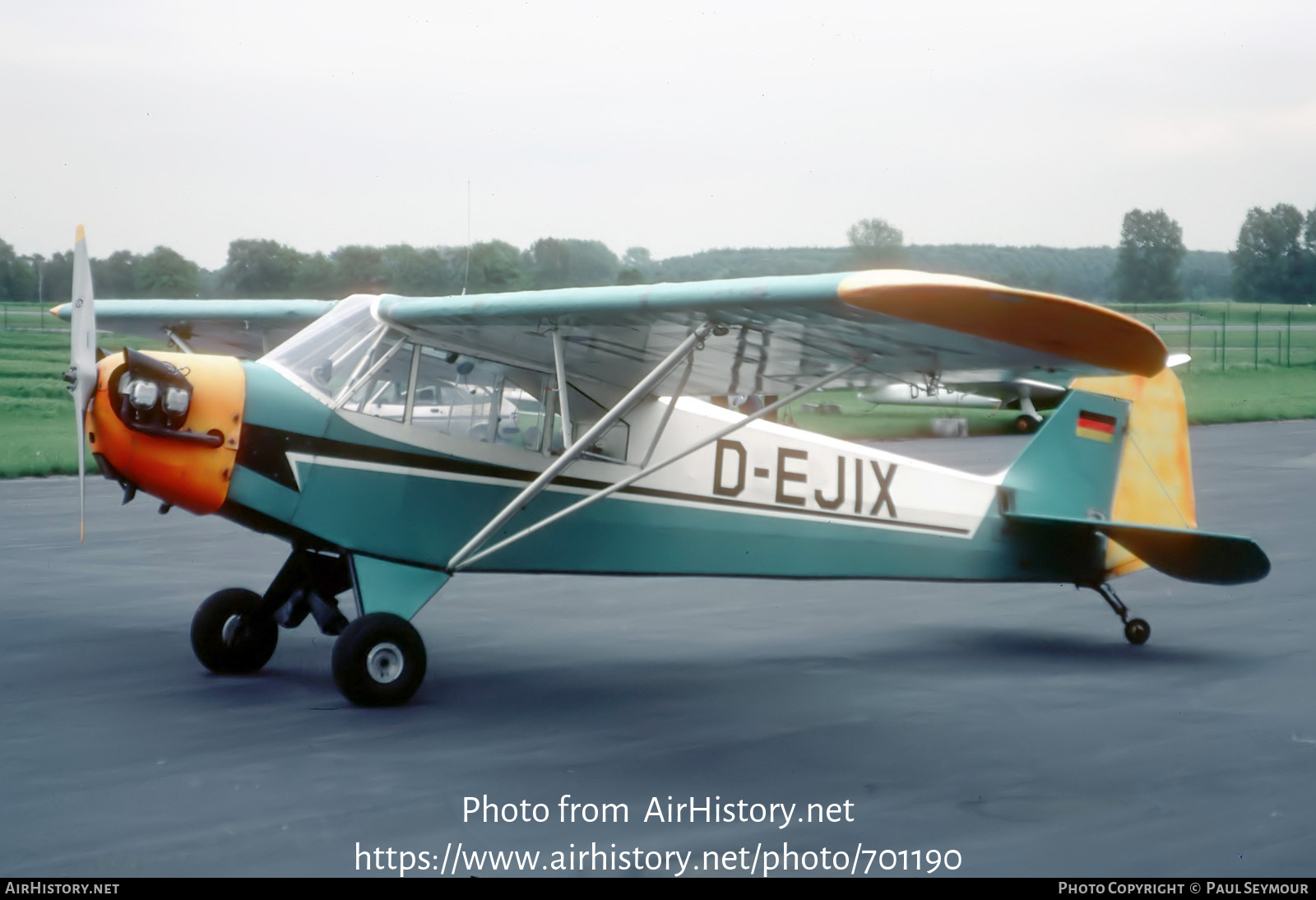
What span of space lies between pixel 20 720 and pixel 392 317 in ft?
9.27

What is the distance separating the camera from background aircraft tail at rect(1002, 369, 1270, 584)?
925 cm

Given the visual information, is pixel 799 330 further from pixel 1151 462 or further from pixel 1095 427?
pixel 1151 462

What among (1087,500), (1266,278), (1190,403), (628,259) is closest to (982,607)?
(1087,500)

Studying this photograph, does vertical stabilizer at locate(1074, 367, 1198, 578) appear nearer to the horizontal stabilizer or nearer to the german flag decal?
the german flag decal

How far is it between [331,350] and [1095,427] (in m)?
5.40

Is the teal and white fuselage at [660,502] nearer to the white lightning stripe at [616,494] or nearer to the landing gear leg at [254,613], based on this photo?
the white lightning stripe at [616,494]

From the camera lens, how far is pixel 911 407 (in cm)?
3753

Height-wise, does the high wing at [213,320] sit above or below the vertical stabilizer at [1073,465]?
above

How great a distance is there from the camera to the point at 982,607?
416 inches

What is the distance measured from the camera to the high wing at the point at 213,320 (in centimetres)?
962

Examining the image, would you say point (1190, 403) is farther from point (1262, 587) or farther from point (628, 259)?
point (1262, 587)

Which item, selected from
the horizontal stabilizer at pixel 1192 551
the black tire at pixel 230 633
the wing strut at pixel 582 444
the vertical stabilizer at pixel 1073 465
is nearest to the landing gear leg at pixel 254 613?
the black tire at pixel 230 633

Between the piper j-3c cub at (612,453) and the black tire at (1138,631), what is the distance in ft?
1.00

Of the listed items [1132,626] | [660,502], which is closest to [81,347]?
[660,502]
